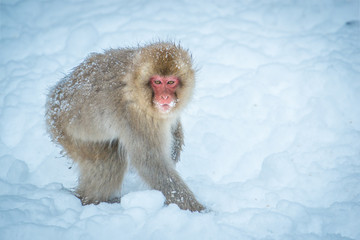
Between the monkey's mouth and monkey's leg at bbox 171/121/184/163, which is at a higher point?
the monkey's mouth

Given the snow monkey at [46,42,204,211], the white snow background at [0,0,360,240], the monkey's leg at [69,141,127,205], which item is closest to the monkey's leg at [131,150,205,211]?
the snow monkey at [46,42,204,211]

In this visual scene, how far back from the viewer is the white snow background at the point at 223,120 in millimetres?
2418

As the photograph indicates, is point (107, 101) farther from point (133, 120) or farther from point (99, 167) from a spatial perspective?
point (99, 167)

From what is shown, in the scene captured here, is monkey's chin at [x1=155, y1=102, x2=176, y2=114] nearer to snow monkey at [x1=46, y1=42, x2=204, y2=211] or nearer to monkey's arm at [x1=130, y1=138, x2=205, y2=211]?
snow monkey at [x1=46, y1=42, x2=204, y2=211]

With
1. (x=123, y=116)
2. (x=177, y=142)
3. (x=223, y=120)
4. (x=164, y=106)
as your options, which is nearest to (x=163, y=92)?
(x=164, y=106)

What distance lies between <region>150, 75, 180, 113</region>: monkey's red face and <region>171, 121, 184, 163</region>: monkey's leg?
611mm

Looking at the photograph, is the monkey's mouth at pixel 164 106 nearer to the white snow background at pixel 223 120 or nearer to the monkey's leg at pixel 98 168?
the monkey's leg at pixel 98 168

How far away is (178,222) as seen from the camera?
238cm

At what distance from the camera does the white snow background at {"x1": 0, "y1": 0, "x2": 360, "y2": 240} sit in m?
2.42

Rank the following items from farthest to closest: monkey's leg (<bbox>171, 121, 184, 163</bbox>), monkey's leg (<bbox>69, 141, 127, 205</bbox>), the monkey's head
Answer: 1. monkey's leg (<bbox>171, 121, 184, 163</bbox>)
2. monkey's leg (<bbox>69, 141, 127, 205</bbox>)
3. the monkey's head

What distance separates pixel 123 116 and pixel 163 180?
601 millimetres

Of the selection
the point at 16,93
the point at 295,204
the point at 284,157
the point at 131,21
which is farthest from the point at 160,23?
the point at 295,204

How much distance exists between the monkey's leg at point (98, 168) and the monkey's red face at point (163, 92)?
1.77 ft

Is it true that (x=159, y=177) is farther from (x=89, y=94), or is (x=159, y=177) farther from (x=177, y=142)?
(x=89, y=94)
